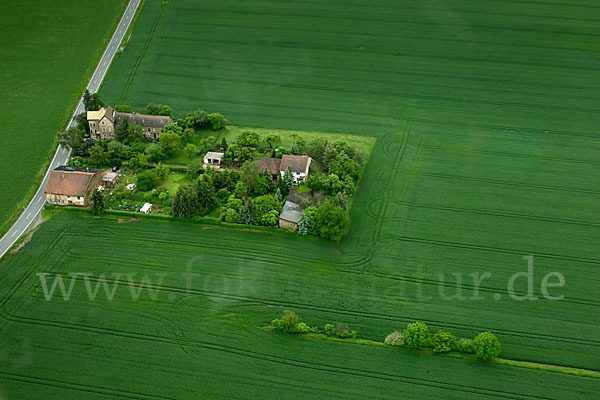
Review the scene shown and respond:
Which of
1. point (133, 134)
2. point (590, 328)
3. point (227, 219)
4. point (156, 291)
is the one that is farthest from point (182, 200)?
point (590, 328)

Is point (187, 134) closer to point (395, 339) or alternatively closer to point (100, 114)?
point (100, 114)

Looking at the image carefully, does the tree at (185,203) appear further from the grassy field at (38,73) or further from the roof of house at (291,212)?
the grassy field at (38,73)

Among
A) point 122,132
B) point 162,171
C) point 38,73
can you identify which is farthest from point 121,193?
point 38,73

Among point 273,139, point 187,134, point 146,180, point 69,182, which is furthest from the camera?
point 187,134

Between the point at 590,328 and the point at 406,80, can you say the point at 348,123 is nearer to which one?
the point at 406,80

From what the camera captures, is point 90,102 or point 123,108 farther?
point 123,108

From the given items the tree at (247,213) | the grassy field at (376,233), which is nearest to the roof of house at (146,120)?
the grassy field at (376,233)
